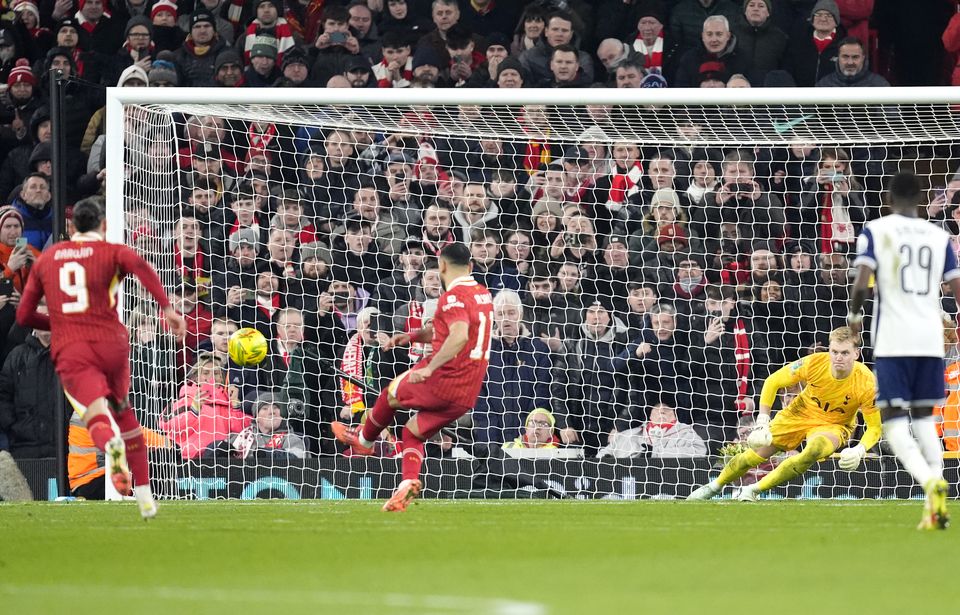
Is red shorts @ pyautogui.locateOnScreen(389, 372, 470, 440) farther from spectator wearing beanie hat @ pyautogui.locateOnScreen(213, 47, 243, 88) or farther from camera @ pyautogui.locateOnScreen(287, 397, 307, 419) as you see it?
spectator wearing beanie hat @ pyautogui.locateOnScreen(213, 47, 243, 88)

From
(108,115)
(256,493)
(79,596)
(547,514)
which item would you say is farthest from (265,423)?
(79,596)

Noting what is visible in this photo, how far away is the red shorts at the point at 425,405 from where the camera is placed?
32.8 feet

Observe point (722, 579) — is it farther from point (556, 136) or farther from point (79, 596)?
point (556, 136)

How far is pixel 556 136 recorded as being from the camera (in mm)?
13375

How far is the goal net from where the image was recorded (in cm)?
1277

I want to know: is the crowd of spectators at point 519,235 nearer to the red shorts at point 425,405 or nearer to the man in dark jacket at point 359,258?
the man in dark jacket at point 359,258

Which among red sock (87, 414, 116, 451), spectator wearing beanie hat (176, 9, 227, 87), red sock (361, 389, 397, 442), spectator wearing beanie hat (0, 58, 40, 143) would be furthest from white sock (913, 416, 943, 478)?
spectator wearing beanie hat (0, 58, 40, 143)

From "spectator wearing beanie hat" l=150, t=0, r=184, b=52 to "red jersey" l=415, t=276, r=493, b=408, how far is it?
7409 millimetres

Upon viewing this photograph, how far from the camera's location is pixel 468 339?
9.91 meters

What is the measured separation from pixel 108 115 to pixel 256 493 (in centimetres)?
333

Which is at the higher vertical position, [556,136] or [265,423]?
[556,136]

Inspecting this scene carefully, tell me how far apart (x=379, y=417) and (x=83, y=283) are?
7.74 feet

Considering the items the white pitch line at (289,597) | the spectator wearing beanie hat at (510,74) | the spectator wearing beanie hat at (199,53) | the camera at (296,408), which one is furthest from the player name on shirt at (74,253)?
the spectator wearing beanie hat at (199,53)

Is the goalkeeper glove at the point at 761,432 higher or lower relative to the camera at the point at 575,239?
lower
